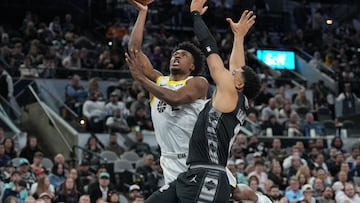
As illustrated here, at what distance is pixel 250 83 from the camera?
842 cm

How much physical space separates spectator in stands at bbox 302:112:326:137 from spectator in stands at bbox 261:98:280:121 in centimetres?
80

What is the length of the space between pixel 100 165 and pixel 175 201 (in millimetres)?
9609

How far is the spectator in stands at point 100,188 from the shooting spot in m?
16.0

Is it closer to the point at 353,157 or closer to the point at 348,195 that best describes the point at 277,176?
the point at 348,195

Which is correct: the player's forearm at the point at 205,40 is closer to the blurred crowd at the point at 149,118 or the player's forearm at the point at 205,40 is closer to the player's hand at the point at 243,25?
the player's hand at the point at 243,25

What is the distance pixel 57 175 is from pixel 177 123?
8.08 metres

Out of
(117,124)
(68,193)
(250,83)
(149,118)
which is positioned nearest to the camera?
(250,83)

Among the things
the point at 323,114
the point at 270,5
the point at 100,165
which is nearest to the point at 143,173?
the point at 100,165

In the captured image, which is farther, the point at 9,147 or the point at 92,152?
the point at 92,152

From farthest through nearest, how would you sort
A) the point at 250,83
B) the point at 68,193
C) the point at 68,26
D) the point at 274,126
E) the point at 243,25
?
the point at 68,26 < the point at 274,126 < the point at 68,193 < the point at 243,25 < the point at 250,83

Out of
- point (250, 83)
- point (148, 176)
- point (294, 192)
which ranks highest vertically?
point (250, 83)

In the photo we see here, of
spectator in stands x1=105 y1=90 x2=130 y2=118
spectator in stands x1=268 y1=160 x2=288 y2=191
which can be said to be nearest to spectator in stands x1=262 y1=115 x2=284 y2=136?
spectator in stands x1=268 y1=160 x2=288 y2=191

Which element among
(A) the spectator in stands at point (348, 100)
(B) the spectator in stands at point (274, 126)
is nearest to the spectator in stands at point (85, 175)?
(B) the spectator in stands at point (274, 126)

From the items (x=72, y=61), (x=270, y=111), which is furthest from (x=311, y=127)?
(x=72, y=61)
